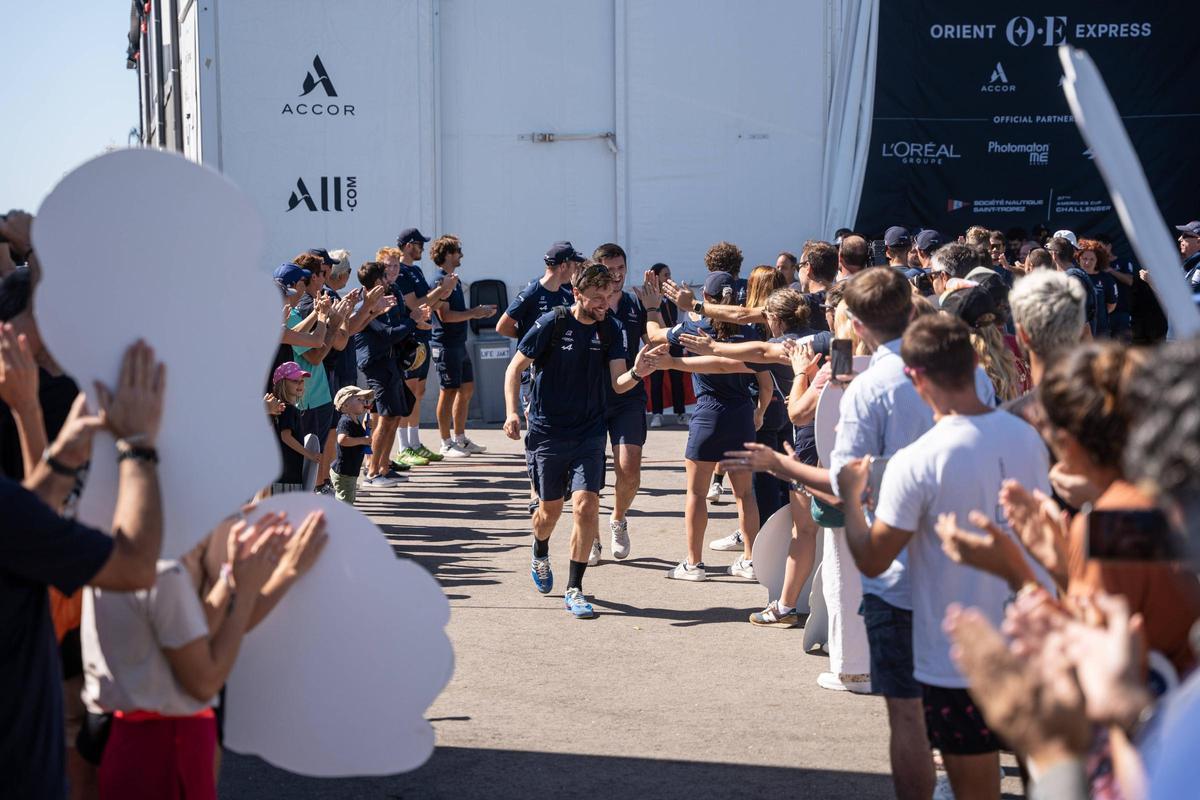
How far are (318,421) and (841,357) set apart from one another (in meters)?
4.86

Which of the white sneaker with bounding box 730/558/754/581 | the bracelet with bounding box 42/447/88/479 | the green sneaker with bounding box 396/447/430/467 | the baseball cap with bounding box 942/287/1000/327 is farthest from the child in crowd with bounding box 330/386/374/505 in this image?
the bracelet with bounding box 42/447/88/479

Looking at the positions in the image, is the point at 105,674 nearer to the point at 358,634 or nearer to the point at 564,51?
the point at 358,634

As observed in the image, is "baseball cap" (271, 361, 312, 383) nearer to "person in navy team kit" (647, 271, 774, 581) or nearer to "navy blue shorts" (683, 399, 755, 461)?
"person in navy team kit" (647, 271, 774, 581)

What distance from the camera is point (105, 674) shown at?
3080 millimetres

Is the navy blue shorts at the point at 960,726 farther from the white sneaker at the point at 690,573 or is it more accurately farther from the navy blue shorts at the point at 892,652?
the white sneaker at the point at 690,573

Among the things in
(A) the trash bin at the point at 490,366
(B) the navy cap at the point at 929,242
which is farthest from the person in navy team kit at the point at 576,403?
(A) the trash bin at the point at 490,366

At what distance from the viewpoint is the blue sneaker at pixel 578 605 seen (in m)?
7.57

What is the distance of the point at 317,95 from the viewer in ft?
52.4

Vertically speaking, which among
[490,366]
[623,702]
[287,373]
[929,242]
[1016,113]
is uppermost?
[1016,113]

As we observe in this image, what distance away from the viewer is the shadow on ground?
16.5 ft

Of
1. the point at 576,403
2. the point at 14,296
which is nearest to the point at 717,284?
the point at 576,403

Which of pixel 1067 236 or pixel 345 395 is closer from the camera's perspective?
pixel 345 395

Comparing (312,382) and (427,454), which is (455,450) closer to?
(427,454)

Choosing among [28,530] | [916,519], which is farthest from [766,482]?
[28,530]
